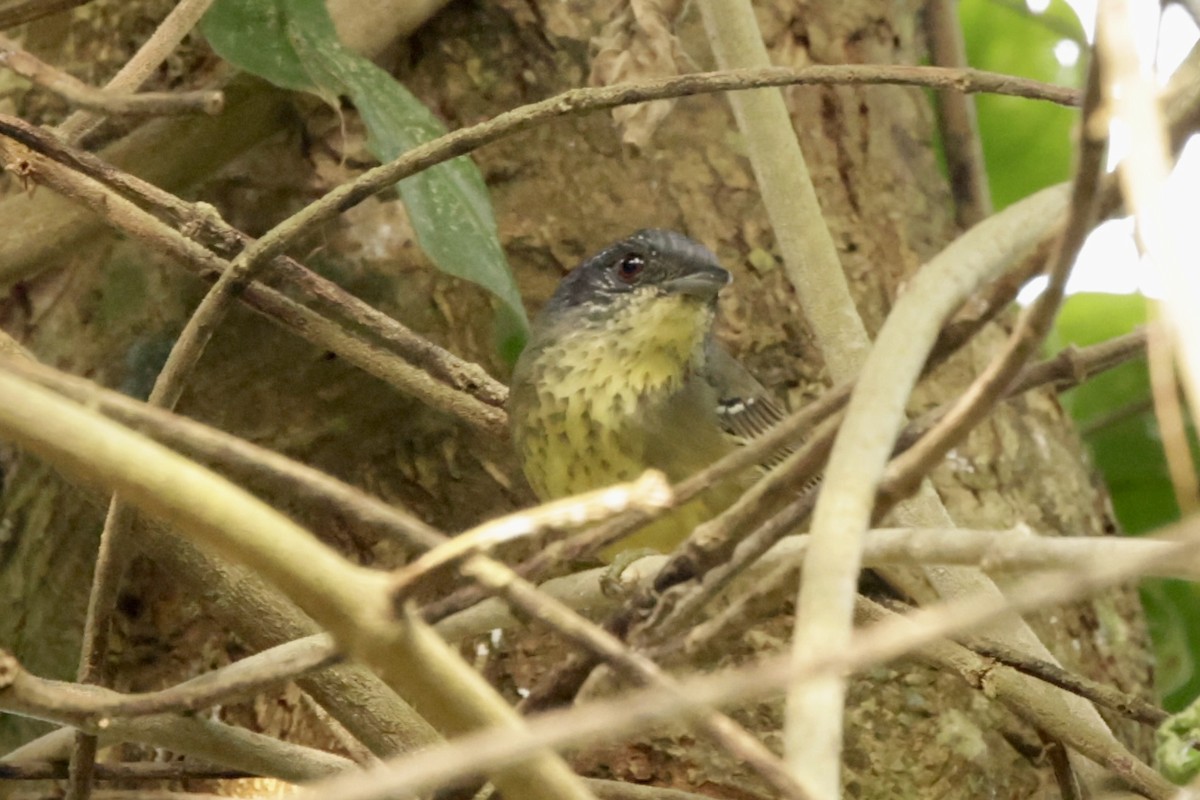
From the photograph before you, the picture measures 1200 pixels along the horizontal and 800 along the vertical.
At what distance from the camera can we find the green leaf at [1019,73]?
12.1ft

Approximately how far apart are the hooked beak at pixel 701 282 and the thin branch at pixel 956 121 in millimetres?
997

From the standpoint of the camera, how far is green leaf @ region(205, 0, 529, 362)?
2389 millimetres

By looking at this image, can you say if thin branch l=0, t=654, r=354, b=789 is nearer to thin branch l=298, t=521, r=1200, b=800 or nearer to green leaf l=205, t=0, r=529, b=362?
green leaf l=205, t=0, r=529, b=362

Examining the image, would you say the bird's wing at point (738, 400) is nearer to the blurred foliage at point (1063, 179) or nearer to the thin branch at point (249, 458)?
the blurred foliage at point (1063, 179)

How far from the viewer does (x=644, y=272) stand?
2727 mm

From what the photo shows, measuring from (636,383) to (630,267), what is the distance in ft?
0.77

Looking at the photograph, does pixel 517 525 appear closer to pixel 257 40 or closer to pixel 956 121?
pixel 257 40

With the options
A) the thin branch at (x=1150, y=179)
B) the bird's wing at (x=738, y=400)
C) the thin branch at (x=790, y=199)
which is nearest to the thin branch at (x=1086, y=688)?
the thin branch at (x=790, y=199)

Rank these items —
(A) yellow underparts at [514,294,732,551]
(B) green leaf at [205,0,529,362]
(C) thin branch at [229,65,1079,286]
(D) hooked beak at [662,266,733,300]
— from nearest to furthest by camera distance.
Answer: (C) thin branch at [229,65,1079,286]
(B) green leaf at [205,0,529,362]
(A) yellow underparts at [514,294,732,551]
(D) hooked beak at [662,266,733,300]

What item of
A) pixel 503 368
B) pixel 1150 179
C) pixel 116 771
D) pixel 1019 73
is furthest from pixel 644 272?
pixel 1150 179

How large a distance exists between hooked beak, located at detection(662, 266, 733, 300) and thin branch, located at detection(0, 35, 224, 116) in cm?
114

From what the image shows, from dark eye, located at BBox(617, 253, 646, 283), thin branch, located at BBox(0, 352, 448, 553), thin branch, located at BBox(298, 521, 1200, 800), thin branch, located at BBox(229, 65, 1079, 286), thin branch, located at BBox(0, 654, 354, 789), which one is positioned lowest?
thin branch, located at BBox(298, 521, 1200, 800)

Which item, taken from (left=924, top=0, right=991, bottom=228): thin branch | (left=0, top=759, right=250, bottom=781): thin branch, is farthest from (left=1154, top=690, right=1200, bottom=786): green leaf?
(left=924, top=0, right=991, bottom=228): thin branch

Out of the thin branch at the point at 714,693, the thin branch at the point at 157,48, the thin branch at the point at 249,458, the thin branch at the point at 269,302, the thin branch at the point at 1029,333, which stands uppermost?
the thin branch at the point at 157,48
